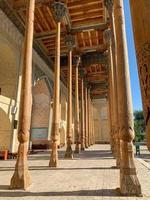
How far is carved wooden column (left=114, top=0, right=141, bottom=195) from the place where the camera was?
4.29 meters

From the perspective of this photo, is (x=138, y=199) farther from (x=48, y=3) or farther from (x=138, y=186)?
(x=48, y=3)

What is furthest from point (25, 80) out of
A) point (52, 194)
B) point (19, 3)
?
point (19, 3)

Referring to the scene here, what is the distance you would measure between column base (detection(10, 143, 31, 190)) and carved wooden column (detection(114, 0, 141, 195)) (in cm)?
203

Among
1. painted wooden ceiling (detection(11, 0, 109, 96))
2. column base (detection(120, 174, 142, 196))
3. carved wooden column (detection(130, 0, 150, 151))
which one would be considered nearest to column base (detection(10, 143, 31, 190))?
column base (detection(120, 174, 142, 196))

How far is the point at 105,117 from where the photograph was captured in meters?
37.2

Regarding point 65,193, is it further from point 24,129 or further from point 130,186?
point 24,129

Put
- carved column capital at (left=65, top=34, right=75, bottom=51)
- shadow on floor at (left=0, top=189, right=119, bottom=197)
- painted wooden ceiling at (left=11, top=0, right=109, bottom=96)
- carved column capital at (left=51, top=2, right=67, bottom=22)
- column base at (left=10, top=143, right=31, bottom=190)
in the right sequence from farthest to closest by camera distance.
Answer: carved column capital at (left=65, top=34, right=75, bottom=51) → painted wooden ceiling at (left=11, top=0, right=109, bottom=96) → carved column capital at (left=51, top=2, right=67, bottom=22) → column base at (left=10, top=143, right=31, bottom=190) → shadow on floor at (left=0, top=189, right=119, bottom=197)

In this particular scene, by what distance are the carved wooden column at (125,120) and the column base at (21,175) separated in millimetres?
2026

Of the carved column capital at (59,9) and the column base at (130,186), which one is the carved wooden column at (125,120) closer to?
the column base at (130,186)

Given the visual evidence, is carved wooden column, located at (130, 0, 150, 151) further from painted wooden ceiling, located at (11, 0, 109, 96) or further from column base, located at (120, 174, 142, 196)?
painted wooden ceiling, located at (11, 0, 109, 96)

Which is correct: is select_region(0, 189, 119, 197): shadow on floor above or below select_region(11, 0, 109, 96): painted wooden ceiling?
below

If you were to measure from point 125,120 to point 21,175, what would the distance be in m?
2.52

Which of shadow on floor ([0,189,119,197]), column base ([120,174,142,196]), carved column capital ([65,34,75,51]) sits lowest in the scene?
shadow on floor ([0,189,119,197])

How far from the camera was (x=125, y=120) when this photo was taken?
4641mm
